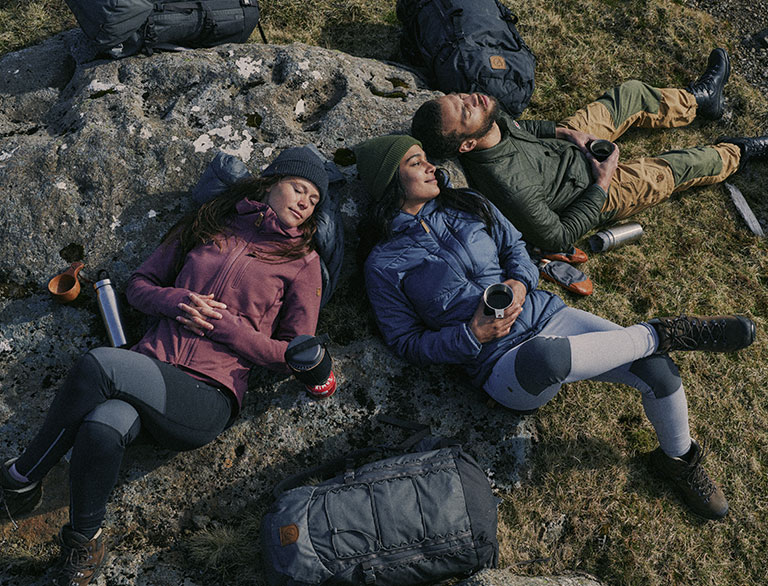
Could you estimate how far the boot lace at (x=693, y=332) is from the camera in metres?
4.97

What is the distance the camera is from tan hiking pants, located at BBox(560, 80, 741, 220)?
22.8 feet

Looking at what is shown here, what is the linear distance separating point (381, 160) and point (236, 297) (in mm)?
1893

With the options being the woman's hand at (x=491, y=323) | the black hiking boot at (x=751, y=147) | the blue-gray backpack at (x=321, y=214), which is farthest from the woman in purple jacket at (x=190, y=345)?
the black hiking boot at (x=751, y=147)

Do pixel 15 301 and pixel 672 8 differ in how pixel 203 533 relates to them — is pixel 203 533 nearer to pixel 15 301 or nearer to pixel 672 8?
pixel 15 301

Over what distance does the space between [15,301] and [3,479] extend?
174 centimetres

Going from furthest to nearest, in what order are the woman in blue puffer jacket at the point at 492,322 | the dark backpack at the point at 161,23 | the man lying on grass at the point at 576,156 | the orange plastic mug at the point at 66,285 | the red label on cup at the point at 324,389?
the dark backpack at the point at 161,23 → the man lying on grass at the point at 576,156 → the orange plastic mug at the point at 66,285 → the red label on cup at the point at 324,389 → the woman in blue puffer jacket at the point at 492,322

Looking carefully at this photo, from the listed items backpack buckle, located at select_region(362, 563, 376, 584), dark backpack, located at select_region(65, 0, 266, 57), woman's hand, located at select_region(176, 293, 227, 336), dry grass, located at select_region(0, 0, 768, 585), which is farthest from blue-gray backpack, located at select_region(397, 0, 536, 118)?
backpack buckle, located at select_region(362, 563, 376, 584)

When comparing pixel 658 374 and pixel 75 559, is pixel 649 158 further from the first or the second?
pixel 75 559

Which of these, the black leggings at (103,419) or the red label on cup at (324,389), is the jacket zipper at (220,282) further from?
the red label on cup at (324,389)

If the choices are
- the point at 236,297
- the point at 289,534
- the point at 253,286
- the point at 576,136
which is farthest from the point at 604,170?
the point at 289,534

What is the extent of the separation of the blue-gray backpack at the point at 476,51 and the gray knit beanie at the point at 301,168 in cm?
253

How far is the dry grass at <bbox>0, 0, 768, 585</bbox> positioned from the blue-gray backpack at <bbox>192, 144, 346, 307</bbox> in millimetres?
423

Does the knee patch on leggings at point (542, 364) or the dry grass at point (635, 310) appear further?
the dry grass at point (635, 310)

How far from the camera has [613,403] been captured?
5.76 meters
